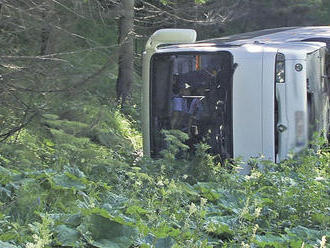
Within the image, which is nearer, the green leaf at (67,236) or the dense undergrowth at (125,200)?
the green leaf at (67,236)

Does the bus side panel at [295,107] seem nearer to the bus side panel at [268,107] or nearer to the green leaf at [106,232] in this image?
the bus side panel at [268,107]

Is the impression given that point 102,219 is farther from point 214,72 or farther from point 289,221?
point 214,72

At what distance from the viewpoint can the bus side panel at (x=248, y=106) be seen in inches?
394

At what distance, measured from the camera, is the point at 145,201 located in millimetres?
6496

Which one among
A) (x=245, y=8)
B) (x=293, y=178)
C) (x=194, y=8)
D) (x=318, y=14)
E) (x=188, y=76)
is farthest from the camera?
(x=318, y=14)

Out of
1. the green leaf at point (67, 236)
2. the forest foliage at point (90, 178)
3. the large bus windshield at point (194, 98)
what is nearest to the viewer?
the green leaf at point (67, 236)

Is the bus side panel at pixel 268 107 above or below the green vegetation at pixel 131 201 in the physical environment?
above

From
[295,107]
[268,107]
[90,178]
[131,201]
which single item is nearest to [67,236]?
[131,201]

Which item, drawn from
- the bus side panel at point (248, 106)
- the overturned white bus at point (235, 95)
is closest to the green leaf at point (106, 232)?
the overturned white bus at point (235, 95)

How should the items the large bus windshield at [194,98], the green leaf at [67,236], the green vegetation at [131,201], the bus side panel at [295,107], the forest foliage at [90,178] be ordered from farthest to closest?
1. the large bus windshield at [194,98]
2. the bus side panel at [295,107]
3. the forest foliage at [90,178]
4. the green vegetation at [131,201]
5. the green leaf at [67,236]

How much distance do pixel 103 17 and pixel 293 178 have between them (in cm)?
353

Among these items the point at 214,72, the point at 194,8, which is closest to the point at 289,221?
the point at 214,72

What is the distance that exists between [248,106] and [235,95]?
0.24 metres

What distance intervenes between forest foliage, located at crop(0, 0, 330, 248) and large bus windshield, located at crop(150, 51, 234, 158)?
131cm
